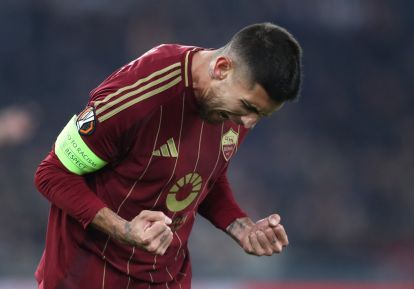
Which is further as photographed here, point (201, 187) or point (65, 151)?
point (201, 187)

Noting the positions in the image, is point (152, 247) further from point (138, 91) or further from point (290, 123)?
point (290, 123)

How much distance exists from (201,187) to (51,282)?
0.51 meters

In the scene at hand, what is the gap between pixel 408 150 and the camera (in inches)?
304

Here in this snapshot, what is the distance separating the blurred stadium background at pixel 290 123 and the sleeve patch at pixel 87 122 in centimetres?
369

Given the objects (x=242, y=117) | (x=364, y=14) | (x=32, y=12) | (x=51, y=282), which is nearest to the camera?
(x=242, y=117)

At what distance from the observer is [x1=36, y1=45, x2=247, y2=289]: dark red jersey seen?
83.7 inches

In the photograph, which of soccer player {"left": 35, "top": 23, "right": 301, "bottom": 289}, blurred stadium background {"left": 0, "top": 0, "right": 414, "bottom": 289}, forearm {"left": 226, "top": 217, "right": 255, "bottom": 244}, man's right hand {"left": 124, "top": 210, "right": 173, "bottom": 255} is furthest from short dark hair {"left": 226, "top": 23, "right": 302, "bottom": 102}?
blurred stadium background {"left": 0, "top": 0, "right": 414, "bottom": 289}

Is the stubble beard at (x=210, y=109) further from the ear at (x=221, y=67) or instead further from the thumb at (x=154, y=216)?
the thumb at (x=154, y=216)

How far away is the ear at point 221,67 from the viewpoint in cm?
211

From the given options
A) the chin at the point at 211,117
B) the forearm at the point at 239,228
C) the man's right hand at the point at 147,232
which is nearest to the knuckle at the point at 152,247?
the man's right hand at the point at 147,232

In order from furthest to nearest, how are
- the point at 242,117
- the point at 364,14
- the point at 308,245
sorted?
the point at 364,14 < the point at 308,245 < the point at 242,117

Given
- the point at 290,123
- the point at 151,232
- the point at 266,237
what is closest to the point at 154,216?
the point at 151,232

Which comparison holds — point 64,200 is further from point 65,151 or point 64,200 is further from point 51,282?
point 51,282

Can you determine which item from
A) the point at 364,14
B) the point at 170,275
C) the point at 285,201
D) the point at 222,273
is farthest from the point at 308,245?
the point at 170,275
